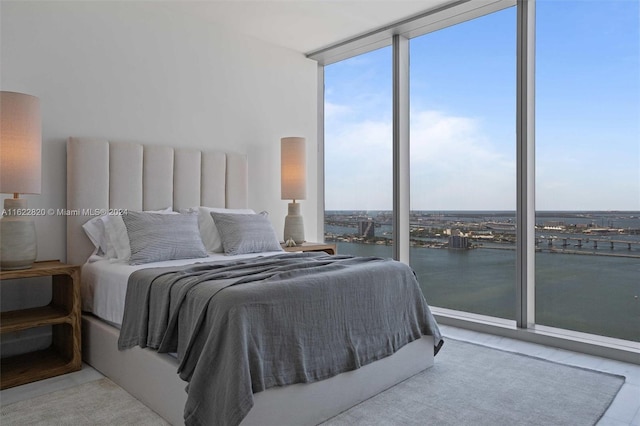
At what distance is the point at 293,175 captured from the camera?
182 inches

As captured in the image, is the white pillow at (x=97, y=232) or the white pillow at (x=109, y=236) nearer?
the white pillow at (x=109, y=236)

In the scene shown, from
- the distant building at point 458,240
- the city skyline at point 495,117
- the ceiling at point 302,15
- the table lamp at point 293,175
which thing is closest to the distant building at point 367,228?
the city skyline at point 495,117

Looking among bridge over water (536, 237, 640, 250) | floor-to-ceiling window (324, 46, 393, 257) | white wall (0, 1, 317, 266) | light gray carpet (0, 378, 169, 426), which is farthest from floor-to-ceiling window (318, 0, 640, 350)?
light gray carpet (0, 378, 169, 426)

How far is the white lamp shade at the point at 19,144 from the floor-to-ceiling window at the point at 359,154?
3058 mm

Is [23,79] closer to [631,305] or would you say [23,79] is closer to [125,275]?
[125,275]

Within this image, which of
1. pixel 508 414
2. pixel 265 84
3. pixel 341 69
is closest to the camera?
pixel 508 414

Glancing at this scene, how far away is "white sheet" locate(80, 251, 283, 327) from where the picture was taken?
8.77 ft

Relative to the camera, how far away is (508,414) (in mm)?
2221

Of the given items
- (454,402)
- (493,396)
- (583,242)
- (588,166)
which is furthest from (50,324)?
(588,166)

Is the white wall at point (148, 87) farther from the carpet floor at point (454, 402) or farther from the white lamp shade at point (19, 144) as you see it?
the carpet floor at point (454, 402)

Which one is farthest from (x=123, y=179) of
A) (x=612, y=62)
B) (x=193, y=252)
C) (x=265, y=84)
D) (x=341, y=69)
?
(x=612, y=62)

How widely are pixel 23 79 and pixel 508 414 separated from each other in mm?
3693

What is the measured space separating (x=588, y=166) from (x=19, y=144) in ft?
13.1

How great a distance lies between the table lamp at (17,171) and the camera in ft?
8.96
